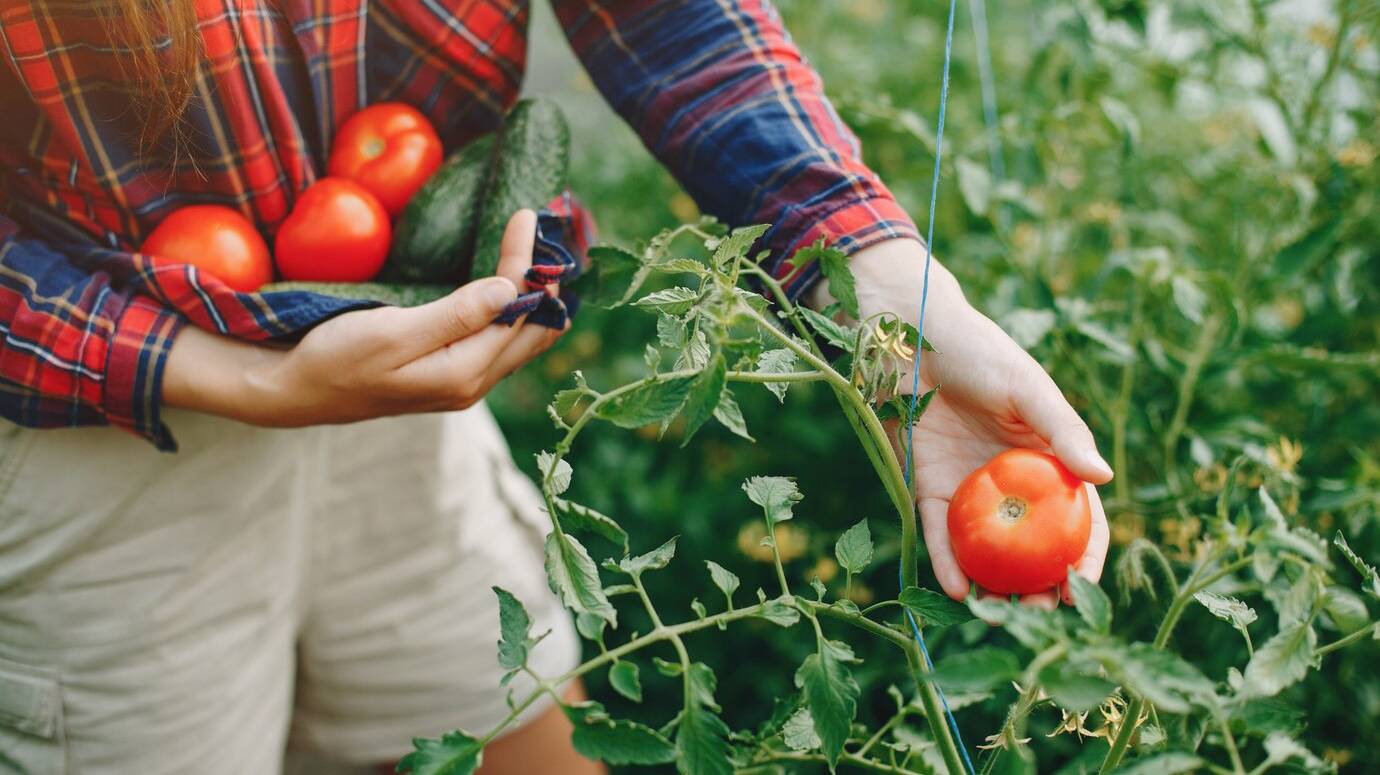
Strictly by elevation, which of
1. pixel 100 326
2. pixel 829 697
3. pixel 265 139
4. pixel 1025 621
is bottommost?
pixel 829 697

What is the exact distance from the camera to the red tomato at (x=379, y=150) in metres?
1.08

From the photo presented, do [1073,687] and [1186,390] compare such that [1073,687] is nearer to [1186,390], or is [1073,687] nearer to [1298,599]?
[1298,599]

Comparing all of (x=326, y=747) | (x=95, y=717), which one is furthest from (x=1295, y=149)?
(x=95, y=717)

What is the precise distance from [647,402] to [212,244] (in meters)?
0.57

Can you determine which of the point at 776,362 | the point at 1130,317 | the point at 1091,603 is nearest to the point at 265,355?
the point at 776,362

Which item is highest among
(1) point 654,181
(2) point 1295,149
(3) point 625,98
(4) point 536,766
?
(3) point 625,98

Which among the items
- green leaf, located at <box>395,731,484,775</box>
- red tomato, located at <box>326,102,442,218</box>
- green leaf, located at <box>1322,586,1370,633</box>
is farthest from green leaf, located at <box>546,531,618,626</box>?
red tomato, located at <box>326,102,442,218</box>

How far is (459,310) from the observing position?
0.92m

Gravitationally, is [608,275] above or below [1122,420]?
above

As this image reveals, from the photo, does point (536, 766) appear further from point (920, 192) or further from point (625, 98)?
point (920, 192)

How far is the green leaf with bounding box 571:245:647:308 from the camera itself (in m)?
0.97

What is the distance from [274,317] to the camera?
0.94 metres

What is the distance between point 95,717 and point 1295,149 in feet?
5.47

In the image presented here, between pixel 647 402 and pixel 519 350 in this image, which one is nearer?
pixel 647 402
